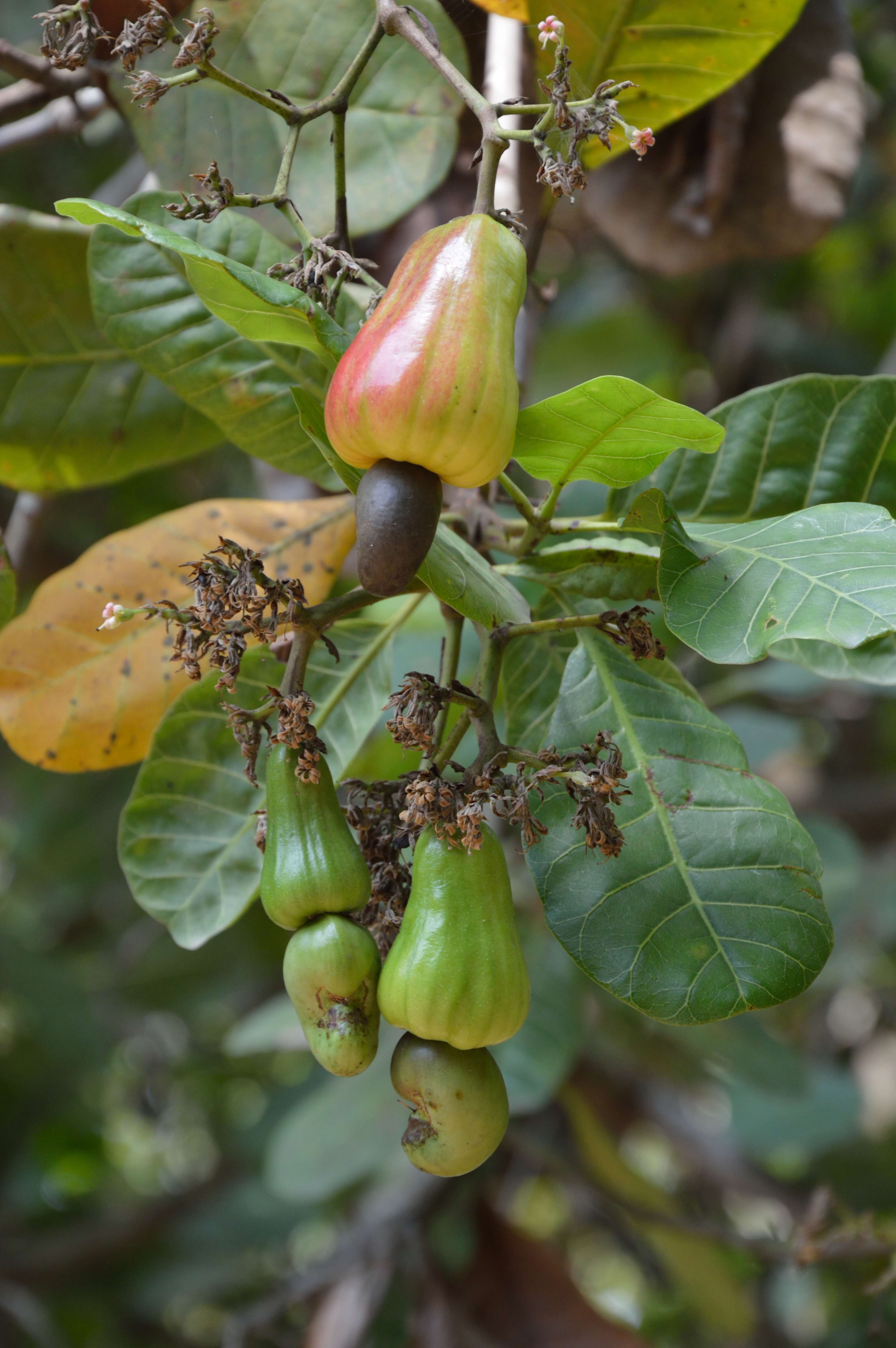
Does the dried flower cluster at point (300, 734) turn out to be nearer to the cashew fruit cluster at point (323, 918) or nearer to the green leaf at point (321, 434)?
the cashew fruit cluster at point (323, 918)

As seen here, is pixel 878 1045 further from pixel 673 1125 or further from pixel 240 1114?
pixel 240 1114

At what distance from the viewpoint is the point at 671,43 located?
120 cm

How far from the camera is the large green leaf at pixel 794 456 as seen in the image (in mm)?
1025

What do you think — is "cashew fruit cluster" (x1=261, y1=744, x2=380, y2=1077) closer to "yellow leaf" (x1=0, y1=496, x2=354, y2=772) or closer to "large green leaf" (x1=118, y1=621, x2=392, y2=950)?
"large green leaf" (x1=118, y1=621, x2=392, y2=950)

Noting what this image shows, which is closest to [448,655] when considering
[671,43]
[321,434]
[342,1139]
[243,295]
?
[321,434]

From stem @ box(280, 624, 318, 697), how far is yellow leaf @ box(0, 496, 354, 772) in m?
0.37

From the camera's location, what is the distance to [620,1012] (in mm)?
2396

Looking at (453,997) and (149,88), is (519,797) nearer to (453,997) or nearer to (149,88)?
(453,997)

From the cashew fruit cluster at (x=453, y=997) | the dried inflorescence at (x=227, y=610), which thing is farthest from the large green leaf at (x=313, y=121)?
the cashew fruit cluster at (x=453, y=997)

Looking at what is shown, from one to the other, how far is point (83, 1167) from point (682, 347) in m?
3.16

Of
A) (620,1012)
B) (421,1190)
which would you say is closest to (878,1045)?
(620,1012)

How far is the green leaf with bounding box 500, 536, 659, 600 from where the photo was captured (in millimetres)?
912

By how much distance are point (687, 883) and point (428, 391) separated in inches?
17.2

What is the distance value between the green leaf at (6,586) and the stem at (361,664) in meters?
0.31
